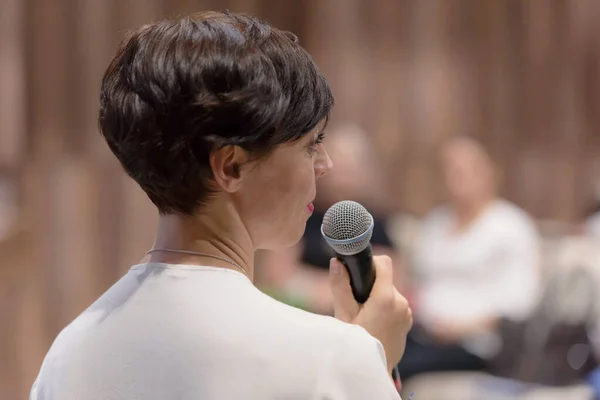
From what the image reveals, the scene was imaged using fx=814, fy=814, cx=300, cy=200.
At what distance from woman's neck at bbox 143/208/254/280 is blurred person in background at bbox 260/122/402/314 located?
251cm

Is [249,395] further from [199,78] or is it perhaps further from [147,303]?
[199,78]

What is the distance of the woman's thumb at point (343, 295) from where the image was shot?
1061 millimetres

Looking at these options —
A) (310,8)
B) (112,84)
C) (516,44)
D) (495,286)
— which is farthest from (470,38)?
(112,84)

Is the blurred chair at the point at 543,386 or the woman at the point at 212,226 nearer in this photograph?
the woman at the point at 212,226

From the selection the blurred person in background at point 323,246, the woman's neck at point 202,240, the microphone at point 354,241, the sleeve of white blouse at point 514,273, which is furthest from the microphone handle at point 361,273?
the sleeve of white blouse at point 514,273

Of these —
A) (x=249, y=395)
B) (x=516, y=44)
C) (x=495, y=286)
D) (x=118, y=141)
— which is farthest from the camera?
(x=516, y=44)

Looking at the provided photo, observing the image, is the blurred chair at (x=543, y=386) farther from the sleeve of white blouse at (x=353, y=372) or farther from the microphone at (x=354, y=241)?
the sleeve of white blouse at (x=353, y=372)

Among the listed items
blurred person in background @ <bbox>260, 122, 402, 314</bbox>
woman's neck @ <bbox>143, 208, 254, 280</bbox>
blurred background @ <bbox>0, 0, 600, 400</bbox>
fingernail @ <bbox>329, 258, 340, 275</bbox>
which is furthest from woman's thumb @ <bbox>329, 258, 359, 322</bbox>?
blurred background @ <bbox>0, 0, 600, 400</bbox>

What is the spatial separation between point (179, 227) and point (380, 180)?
13.7 ft

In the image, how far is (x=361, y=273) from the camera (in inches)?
41.9

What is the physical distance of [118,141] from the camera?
95 centimetres

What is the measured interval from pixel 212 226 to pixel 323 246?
8.64ft

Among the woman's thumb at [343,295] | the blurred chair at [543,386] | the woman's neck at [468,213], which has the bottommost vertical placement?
the blurred chair at [543,386]

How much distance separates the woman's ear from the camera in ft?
2.97
